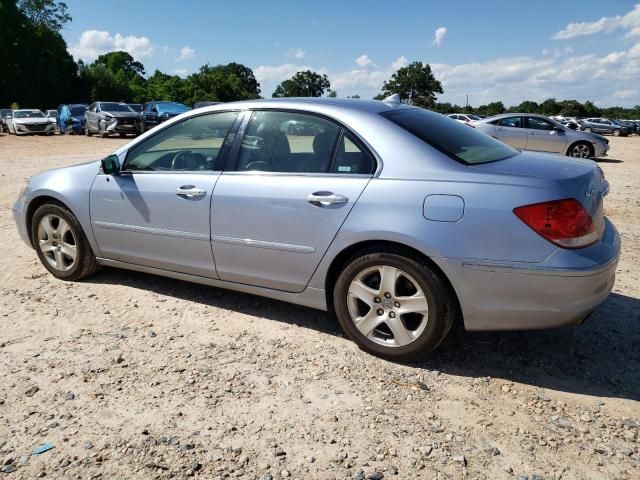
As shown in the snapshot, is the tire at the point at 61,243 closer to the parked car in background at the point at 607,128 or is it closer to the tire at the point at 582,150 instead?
the tire at the point at 582,150

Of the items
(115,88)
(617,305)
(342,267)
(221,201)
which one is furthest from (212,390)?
(115,88)

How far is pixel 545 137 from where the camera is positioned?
15445 mm

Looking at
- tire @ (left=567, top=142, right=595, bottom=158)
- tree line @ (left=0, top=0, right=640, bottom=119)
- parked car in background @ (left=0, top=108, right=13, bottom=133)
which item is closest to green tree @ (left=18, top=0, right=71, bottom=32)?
tree line @ (left=0, top=0, right=640, bottom=119)

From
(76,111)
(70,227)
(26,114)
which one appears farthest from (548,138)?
(26,114)

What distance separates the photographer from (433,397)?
294cm

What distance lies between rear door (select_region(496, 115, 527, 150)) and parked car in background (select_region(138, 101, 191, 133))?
1506cm

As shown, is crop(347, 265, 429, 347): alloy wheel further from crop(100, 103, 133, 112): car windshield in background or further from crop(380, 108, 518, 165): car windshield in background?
crop(100, 103, 133, 112): car windshield in background

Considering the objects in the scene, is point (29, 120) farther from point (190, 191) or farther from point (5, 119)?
point (190, 191)

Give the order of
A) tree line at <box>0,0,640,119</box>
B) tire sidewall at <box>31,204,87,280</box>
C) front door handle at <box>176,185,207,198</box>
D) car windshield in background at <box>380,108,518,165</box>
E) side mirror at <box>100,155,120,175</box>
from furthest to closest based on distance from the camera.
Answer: tree line at <box>0,0,640,119</box>
tire sidewall at <box>31,204,87,280</box>
side mirror at <box>100,155,120,175</box>
front door handle at <box>176,185,207,198</box>
car windshield in background at <box>380,108,518,165</box>

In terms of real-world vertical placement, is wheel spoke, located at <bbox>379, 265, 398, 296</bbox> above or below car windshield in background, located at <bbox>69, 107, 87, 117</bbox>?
above

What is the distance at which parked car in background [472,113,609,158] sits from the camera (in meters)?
15.5

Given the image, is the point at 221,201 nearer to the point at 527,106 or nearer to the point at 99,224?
the point at 99,224

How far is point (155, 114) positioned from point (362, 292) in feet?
84.3

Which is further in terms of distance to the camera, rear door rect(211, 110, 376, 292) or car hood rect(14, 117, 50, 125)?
car hood rect(14, 117, 50, 125)
